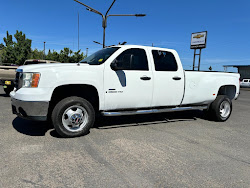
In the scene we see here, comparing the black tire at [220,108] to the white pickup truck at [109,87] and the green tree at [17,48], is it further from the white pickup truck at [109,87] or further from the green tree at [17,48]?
the green tree at [17,48]

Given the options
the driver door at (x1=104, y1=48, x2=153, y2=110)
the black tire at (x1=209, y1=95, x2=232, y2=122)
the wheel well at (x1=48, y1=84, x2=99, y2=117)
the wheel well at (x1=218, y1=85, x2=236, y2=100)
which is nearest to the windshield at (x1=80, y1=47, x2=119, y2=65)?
the driver door at (x1=104, y1=48, x2=153, y2=110)

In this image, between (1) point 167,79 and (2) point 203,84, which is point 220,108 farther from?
(1) point 167,79

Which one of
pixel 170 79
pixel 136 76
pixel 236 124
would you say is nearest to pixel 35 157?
pixel 136 76

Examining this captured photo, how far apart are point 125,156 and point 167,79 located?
7.81 ft

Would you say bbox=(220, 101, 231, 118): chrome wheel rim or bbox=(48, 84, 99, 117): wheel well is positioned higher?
bbox=(48, 84, 99, 117): wheel well

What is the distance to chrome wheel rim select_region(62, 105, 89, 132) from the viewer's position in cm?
398

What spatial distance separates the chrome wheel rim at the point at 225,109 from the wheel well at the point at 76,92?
3.93 m

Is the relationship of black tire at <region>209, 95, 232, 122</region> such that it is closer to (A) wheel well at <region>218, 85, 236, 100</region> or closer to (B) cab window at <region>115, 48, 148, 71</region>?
(A) wheel well at <region>218, 85, 236, 100</region>

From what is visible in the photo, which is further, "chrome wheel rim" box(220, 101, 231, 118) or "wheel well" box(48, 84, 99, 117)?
"chrome wheel rim" box(220, 101, 231, 118)

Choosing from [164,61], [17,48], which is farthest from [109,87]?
[17,48]

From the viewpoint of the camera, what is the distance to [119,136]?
14.1 feet

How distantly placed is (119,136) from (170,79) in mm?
1884

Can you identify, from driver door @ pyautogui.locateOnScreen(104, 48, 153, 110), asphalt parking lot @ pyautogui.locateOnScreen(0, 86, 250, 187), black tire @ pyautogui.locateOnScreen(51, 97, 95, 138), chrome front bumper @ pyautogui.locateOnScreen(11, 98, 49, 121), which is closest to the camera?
asphalt parking lot @ pyautogui.locateOnScreen(0, 86, 250, 187)

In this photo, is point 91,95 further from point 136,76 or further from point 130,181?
point 130,181
